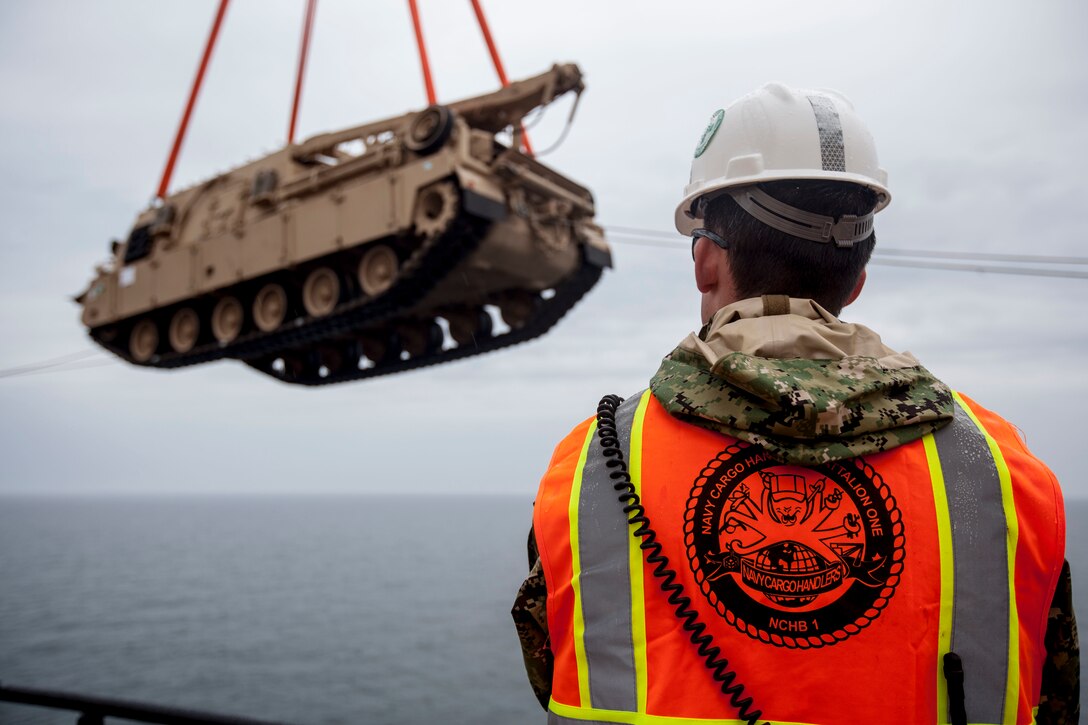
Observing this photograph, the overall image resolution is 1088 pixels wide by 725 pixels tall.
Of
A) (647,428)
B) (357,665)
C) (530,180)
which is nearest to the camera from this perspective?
(647,428)

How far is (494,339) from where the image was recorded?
1434 centimetres

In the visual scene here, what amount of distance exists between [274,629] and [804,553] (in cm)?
7761

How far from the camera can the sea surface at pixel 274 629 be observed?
174ft

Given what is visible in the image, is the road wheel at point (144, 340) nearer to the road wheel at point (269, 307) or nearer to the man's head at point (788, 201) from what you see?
the road wheel at point (269, 307)

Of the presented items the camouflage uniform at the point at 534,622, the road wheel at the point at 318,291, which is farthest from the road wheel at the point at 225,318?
the camouflage uniform at the point at 534,622

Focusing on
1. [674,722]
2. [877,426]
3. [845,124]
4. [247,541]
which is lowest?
[247,541]

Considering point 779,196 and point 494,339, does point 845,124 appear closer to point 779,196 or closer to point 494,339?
point 779,196

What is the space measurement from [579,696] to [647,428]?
0.38 meters

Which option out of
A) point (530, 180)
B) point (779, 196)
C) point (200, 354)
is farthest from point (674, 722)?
point (200, 354)

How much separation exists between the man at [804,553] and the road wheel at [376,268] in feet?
37.0

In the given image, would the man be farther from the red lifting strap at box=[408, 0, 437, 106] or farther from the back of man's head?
the red lifting strap at box=[408, 0, 437, 106]

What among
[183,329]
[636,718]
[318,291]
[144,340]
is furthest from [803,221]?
[144,340]

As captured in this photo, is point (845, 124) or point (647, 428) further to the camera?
point (845, 124)

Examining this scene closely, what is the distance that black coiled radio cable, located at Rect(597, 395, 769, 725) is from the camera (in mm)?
1199
